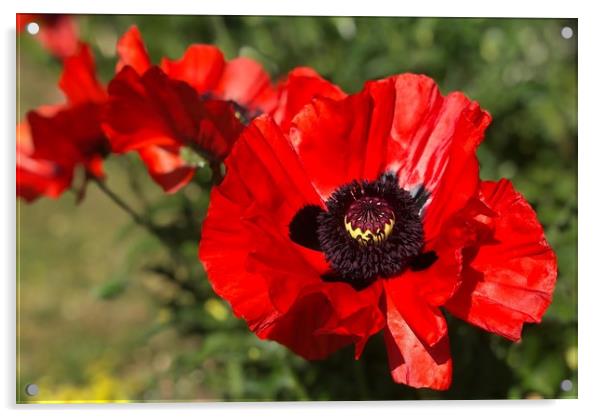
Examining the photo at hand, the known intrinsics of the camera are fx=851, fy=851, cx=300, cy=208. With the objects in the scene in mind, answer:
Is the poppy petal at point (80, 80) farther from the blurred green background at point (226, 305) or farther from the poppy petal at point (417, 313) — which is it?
the poppy petal at point (417, 313)

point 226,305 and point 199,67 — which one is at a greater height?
point 199,67

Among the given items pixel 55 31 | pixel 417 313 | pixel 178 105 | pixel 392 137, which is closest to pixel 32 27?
pixel 55 31

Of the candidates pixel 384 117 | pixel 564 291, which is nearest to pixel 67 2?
pixel 384 117

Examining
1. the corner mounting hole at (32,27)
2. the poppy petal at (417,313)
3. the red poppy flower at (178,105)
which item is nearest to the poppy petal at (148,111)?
the red poppy flower at (178,105)

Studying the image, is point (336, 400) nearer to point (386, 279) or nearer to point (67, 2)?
point (386, 279)

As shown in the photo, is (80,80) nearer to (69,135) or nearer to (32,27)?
(69,135)

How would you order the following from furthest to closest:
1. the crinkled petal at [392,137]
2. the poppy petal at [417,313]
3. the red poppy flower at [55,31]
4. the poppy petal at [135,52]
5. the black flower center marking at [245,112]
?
the red poppy flower at [55,31], the black flower center marking at [245,112], the poppy petal at [135,52], the crinkled petal at [392,137], the poppy petal at [417,313]

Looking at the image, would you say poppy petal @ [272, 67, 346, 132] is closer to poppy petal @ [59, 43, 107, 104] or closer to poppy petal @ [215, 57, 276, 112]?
poppy petal @ [215, 57, 276, 112]
